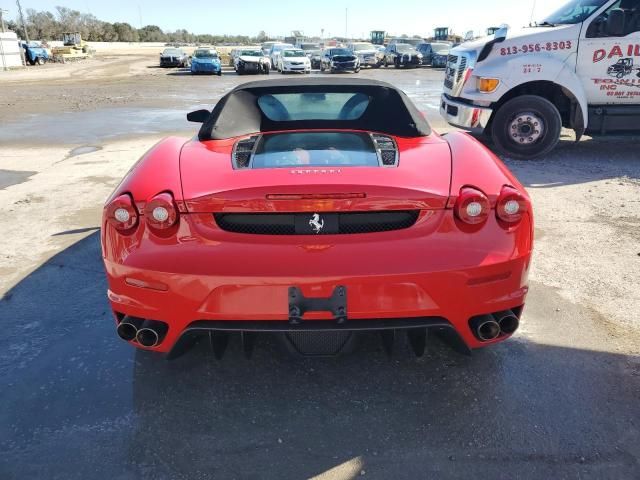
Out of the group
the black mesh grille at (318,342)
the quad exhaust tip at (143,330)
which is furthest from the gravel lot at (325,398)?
the quad exhaust tip at (143,330)

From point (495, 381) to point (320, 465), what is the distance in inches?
41.9

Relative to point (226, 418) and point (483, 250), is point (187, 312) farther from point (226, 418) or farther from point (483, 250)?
point (483, 250)

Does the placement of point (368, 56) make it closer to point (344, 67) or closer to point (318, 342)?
point (344, 67)

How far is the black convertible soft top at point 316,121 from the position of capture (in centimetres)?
324

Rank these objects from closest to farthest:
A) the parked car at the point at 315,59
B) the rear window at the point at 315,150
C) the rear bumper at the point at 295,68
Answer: the rear window at the point at 315,150 < the rear bumper at the point at 295,68 < the parked car at the point at 315,59

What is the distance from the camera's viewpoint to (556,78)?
24.2 ft

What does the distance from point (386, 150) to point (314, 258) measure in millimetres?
882

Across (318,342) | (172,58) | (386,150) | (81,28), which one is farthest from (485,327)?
(81,28)

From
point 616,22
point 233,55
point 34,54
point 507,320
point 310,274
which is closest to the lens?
point 310,274

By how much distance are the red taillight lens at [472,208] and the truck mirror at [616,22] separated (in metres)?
6.29

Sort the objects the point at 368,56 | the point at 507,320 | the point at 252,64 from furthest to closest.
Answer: the point at 368,56
the point at 252,64
the point at 507,320

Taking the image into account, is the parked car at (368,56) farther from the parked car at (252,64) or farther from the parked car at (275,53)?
the parked car at (252,64)

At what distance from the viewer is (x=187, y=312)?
2234mm

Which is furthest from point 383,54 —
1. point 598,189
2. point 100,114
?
point 598,189
